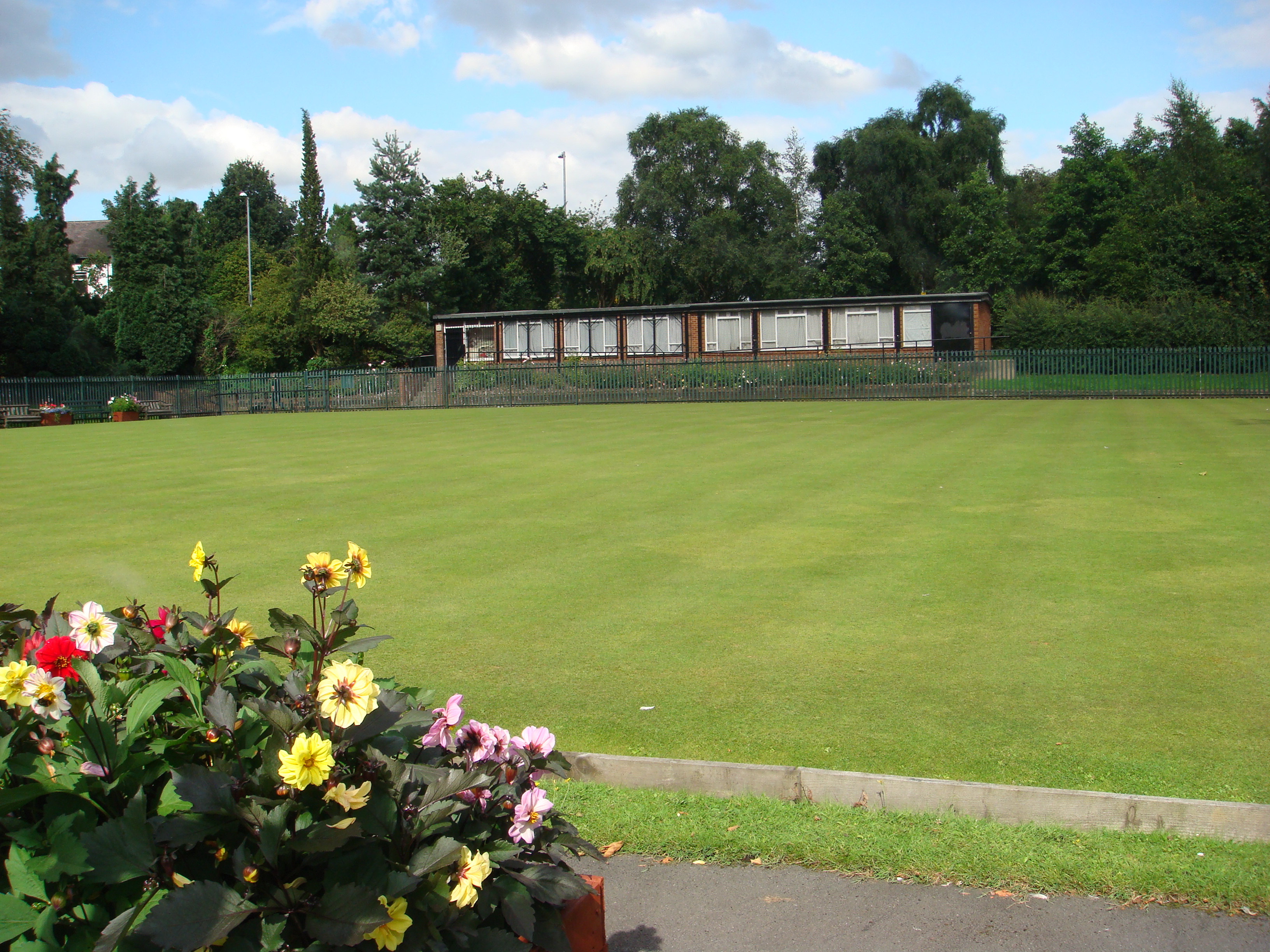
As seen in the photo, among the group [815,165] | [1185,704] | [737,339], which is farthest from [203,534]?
[815,165]

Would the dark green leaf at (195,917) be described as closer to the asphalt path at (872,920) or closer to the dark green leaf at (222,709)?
the dark green leaf at (222,709)

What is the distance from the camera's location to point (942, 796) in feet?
14.3

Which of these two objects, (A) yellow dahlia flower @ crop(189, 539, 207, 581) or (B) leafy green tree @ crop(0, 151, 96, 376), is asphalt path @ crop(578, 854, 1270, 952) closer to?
(A) yellow dahlia flower @ crop(189, 539, 207, 581)

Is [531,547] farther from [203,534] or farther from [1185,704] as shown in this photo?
[1185,704]

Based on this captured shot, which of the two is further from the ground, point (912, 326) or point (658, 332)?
point (658, 332)

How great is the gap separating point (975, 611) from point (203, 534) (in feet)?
26.5

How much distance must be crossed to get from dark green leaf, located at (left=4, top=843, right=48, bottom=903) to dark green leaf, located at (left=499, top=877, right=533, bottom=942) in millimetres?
998

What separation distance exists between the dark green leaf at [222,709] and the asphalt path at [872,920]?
5.37 ft

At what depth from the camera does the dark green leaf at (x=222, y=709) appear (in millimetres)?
2496

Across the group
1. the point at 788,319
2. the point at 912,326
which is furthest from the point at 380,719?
the point at 788,319

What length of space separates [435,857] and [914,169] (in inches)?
2764

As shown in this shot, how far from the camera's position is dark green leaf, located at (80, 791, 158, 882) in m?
2.23

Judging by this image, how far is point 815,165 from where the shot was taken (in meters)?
70.8

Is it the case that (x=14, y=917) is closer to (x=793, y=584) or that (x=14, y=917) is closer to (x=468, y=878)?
(x=468, y=878)
